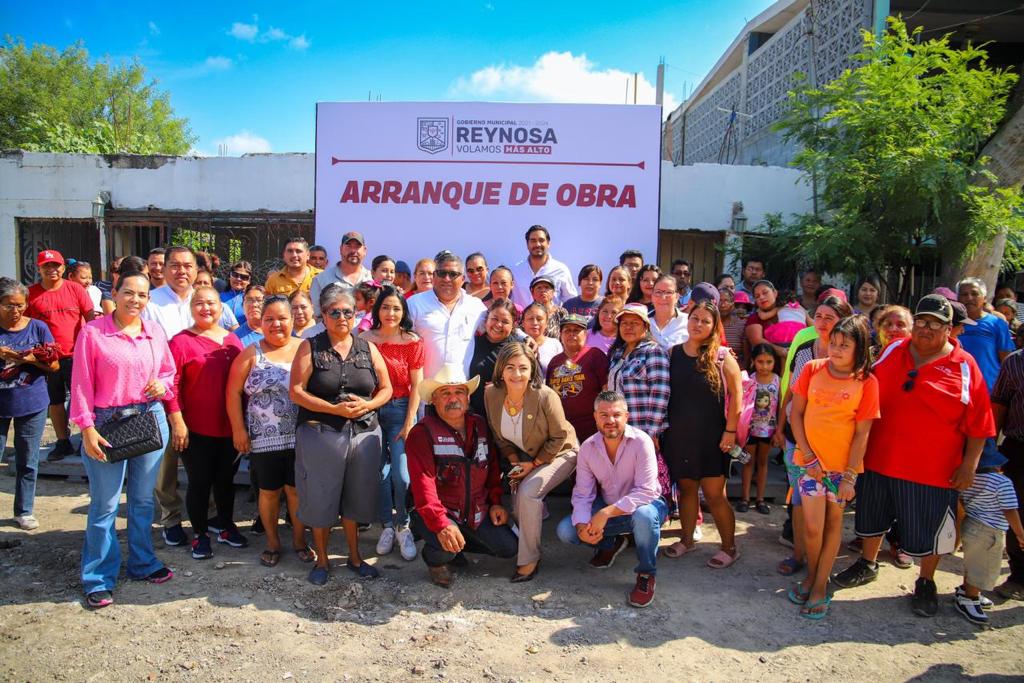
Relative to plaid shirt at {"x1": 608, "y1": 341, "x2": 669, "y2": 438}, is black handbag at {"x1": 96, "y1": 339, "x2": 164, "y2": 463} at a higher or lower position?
lower

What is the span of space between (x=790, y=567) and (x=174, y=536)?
3.90 meters

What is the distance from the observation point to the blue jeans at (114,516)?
135 inches

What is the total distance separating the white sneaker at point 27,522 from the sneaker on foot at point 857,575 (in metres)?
5.17

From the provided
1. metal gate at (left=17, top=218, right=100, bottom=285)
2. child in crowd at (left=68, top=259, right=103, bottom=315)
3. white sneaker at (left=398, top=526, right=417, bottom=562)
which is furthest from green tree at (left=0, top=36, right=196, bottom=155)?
white sneaker at (left=398, top=526, right=417, bottom=562)

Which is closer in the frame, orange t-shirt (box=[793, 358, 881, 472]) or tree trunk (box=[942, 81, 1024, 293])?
orange t-shirt (box=[793, 358, 881, 472])

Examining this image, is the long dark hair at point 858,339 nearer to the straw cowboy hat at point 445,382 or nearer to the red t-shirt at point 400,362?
the straw cowboy hat at point 445,382

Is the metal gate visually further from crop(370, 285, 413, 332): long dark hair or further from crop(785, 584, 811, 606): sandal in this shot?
crop(785, 584, 811, 606): sandal

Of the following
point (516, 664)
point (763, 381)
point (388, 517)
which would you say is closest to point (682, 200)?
point (763, 381)

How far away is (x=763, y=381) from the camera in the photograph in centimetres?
505

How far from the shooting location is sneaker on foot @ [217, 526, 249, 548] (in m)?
4.18

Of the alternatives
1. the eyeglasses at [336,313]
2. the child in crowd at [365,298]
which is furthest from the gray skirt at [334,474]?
the child in crowd at [365,298]

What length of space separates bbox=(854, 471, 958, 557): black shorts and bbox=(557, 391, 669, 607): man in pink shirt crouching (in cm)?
121

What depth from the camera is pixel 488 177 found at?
22.8 feet

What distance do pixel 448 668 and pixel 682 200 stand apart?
882 centimetres
